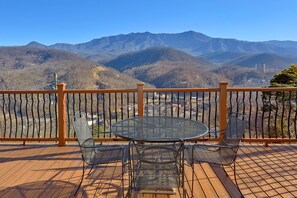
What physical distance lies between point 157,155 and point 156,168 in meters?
0.28

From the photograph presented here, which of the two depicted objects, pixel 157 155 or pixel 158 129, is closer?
pixel 157 155

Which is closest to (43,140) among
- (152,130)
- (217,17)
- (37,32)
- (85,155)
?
(85,155)

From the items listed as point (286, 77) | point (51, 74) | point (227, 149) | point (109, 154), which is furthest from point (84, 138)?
point (51, 74)

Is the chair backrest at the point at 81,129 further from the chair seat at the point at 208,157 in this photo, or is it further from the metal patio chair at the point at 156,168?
the chair seat at the point at 208,157

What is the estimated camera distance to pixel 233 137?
3158 millimetres

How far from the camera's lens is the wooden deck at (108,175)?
319 centimetres

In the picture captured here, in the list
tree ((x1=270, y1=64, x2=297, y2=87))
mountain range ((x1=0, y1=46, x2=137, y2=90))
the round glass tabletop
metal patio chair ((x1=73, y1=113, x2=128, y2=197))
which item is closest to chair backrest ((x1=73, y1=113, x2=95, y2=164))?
metal patio chair ((x1=73, y1=113, x2=128, y2=197))

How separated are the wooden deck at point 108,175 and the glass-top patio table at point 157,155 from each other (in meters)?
0.20

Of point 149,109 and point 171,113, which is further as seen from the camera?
point 171,113

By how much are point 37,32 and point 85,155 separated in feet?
96.4

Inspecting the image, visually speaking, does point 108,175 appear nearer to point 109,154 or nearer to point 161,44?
point 109,154

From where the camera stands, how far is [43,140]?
199 inches

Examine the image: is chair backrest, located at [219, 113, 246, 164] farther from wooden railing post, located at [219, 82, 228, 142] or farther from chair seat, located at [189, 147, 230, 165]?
wooden railing post, located at [219, 82, 228, 142]

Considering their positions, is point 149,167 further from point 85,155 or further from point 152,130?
point 85,155
